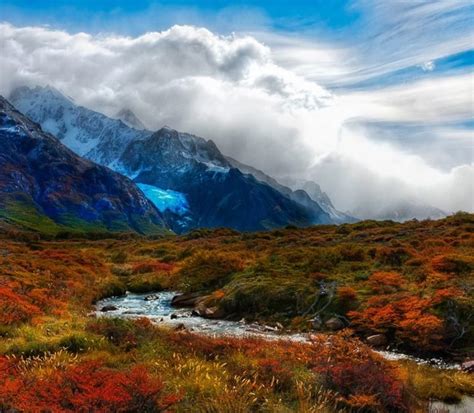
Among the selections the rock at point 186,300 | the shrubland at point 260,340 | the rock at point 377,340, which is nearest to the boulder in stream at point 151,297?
the rock at point 186,300

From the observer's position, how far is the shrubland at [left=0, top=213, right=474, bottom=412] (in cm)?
1055

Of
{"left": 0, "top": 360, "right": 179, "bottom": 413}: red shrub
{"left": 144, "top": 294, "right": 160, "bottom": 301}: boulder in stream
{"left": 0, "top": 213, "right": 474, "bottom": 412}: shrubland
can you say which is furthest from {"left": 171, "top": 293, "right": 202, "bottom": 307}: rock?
{"left": 0, "top": 360, "right": 179, "bottom": 413}: red shrub

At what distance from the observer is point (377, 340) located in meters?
21.0

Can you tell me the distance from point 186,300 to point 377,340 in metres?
17.1

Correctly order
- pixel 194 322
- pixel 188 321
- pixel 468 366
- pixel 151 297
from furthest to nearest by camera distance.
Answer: pixel 151 297 < pixel 188 321 < pixel 194 322 < pixel 468 366

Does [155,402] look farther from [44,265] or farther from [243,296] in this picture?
[44,265]

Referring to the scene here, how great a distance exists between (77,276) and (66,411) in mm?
32440

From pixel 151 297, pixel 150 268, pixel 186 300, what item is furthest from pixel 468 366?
pixel 150 268

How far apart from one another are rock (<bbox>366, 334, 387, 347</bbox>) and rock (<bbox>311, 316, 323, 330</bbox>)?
11.3ft

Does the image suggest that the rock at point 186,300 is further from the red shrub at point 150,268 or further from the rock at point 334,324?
the red shrub at point 150,268

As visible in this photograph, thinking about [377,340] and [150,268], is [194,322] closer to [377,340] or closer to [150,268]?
[377,340]

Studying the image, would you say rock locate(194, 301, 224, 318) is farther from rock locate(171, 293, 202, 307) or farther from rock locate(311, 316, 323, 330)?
rock locate(311, 316, 323, 330)

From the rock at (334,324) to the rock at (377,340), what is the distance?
253 centimetres

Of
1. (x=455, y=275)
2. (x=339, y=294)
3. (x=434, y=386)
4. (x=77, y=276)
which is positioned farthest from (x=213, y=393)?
(x=77, y=276)
